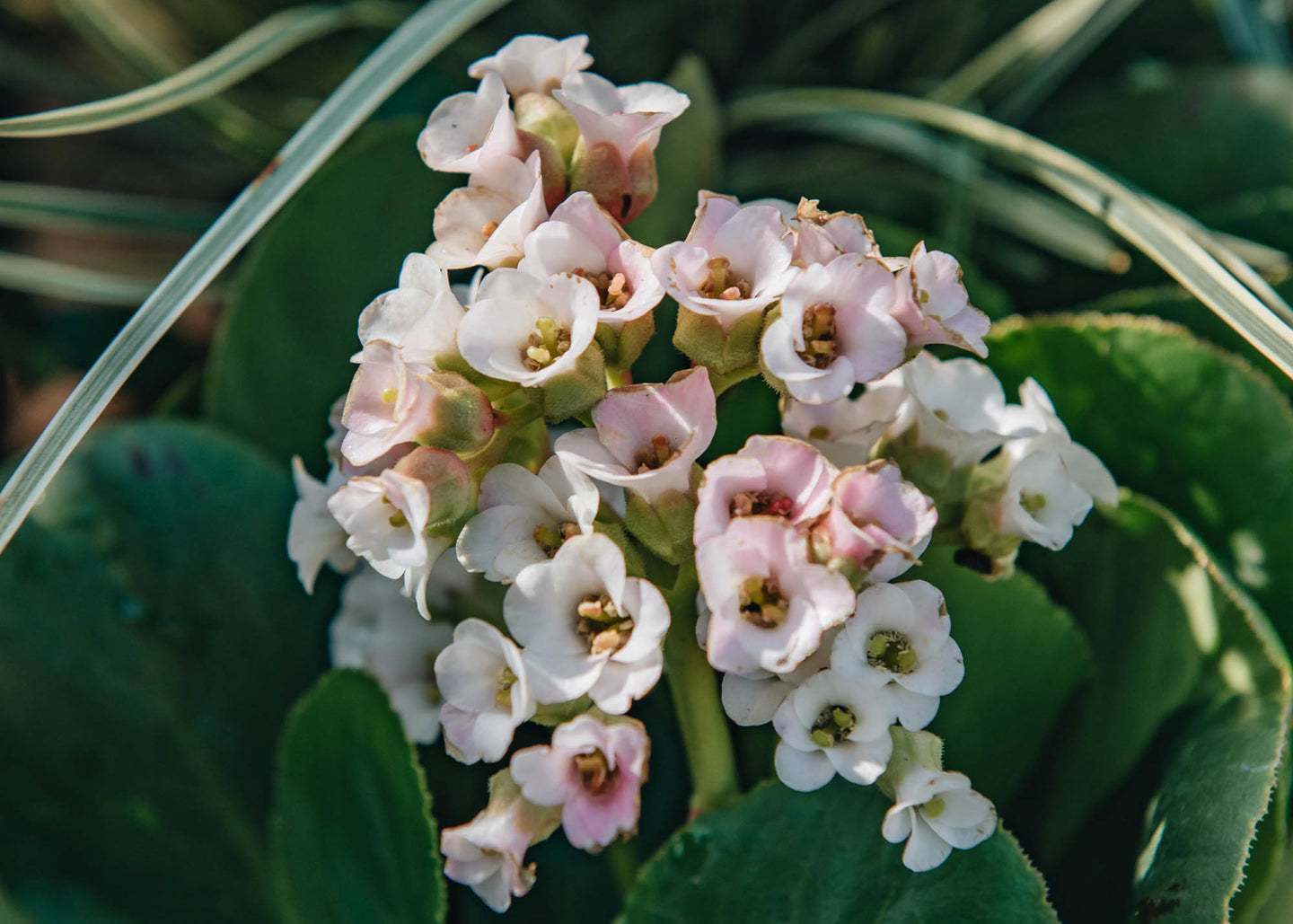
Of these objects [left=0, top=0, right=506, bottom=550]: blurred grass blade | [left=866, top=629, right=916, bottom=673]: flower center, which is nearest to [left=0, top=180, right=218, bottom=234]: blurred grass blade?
[left=0, top=0, right=506, bottom=550]: blurred grass blade

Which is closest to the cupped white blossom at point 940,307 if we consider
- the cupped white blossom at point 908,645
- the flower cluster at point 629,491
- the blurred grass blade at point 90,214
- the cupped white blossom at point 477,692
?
the flower cluster at point 629,491

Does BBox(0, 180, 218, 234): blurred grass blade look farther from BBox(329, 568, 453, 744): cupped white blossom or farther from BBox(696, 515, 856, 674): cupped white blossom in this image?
BBox(696, 515, 856, 674): cupped white blossom

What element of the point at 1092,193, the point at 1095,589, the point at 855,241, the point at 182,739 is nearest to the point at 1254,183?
the point at 1092,193

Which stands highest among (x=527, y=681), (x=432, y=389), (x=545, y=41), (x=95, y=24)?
(x=95, y=24)

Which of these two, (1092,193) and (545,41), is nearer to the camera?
(545,41)

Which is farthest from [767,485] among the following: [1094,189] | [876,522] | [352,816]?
[1094,189]

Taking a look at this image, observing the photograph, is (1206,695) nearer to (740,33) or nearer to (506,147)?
(506,147)

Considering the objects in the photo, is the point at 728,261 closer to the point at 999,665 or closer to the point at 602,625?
the point at 602,625

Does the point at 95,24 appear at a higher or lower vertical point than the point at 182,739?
higher
